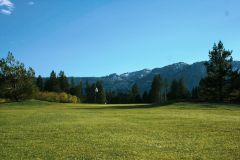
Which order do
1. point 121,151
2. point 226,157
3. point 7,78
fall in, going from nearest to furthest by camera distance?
point 226,157, point 121,151, point 7,78

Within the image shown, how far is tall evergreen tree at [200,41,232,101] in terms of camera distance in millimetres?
64188

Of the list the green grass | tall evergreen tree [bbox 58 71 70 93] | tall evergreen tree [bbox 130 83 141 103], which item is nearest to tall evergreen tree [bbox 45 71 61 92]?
tall evergreen tree [bbox 58 71 70 93]

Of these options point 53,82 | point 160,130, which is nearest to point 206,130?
point 160,130

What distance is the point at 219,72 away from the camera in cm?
6462

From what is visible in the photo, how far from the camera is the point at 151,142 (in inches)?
661

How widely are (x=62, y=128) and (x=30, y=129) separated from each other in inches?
66.8

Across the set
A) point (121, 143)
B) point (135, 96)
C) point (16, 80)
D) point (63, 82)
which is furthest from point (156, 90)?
point (121, 143)

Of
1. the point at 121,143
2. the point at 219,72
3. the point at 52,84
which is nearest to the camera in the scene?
the point at 121,143

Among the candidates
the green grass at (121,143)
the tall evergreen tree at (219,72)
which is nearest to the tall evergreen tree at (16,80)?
the tall evergreen tree at (219,72)

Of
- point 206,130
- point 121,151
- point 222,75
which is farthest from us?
point 222,75

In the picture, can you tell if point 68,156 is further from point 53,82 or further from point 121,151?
point 53,82

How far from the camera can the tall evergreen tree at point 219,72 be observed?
64.2 meters

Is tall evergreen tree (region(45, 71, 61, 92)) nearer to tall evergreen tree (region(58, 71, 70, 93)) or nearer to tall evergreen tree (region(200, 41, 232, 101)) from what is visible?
tall evergreen tree (region(58, 71, 70, 93))

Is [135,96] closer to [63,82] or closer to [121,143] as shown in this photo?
[63,82]
